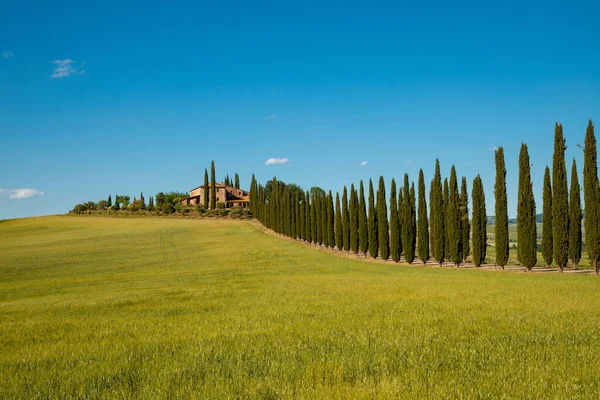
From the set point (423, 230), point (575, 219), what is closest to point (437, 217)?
point (423, 230)

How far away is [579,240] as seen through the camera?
2959 centimetres

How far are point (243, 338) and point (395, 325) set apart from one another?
11.5 feet

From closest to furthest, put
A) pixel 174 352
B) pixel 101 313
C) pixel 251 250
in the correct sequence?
pixel 174 352
pixel 101 313
pixel 251 250

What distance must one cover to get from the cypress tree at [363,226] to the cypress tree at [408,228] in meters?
5.48

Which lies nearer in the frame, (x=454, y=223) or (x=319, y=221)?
(x=454, y=223)

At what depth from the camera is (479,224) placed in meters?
34.6

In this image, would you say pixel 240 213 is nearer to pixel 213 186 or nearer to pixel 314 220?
pixel 213 186

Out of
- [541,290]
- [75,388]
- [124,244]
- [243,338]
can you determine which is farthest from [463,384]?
[124,244]

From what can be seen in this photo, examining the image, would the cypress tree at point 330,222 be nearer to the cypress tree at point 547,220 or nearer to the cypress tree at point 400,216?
the cypress tree at point 400,216

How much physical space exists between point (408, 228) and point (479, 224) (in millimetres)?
6243

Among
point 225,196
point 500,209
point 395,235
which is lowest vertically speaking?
point 395,235

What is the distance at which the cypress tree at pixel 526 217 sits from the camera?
3050 cm

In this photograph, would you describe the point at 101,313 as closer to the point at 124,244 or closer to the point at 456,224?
the point at 456,224

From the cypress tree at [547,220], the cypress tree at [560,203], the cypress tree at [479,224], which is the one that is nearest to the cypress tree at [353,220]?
the cypress tree at [479,224]
